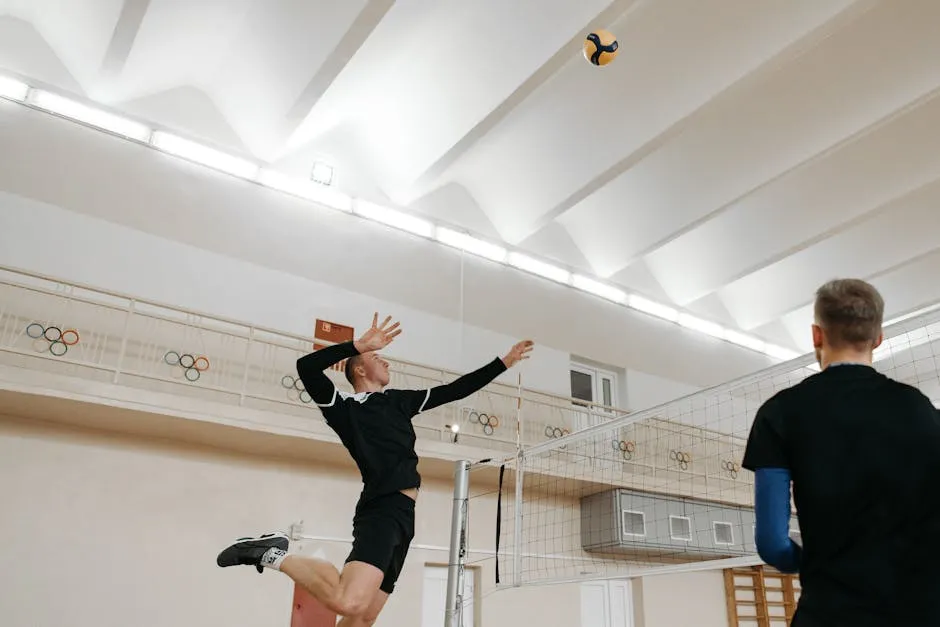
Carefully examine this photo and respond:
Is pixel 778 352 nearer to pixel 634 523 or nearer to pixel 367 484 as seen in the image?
pixel 634 523

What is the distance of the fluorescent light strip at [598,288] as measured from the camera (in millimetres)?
11633

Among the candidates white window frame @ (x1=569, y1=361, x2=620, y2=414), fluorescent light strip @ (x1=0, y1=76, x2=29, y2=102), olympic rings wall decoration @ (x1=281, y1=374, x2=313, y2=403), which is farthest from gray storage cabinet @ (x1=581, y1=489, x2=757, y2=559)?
fluorescent light strip @ (x1=0, y1=76, x2=29, y2=102)

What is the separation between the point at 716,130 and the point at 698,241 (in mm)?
2579

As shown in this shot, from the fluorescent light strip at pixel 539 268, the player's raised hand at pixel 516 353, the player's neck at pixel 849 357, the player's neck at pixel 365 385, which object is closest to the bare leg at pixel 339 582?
the player's neck at pixel 365 385

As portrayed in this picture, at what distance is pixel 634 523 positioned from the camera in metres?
10.5

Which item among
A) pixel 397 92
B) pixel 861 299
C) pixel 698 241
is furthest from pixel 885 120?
pixel 861 299

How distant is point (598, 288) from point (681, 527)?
152 inches

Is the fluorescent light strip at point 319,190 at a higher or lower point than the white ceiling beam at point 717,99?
lower

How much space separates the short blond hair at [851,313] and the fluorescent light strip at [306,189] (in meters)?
8.33

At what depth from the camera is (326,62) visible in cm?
814

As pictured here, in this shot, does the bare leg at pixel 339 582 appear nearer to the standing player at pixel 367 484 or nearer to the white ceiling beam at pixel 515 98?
the standing player at pixel 367 484

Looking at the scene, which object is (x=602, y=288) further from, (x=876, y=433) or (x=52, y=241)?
(x=876, y=433)

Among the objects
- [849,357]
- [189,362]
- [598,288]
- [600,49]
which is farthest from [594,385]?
→ [849,357]

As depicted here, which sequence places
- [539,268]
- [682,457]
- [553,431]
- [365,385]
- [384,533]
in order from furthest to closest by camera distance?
[682,457] → [553,431] → [539,268] → [365,385] → [384,533]
